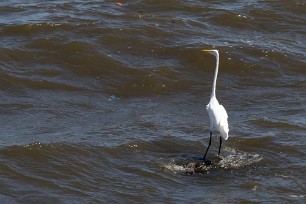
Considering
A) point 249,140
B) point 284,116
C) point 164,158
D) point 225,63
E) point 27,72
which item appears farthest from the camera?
point 225,63

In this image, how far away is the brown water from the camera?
923 cm

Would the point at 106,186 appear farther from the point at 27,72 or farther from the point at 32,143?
the point at 27,72

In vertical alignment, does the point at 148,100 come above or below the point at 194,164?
below

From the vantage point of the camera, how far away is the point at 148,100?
12.4m

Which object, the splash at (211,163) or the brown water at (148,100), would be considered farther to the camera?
the splash at (211,163)

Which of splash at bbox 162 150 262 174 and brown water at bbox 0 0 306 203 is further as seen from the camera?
splash at bbox 162 150 262 174

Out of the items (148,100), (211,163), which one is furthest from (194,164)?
(148,100)

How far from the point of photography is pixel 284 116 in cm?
1165

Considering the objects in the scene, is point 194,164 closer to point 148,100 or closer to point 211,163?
point 211,163

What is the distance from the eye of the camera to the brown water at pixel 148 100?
30.3ft

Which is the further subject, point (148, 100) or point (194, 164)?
point (148, 100)

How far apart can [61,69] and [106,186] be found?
15.2ft

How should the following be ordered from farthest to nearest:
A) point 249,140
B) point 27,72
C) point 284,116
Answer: point 27,72 → point 284,116 → point 249,140

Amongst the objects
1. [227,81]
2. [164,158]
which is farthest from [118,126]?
[227,81]
